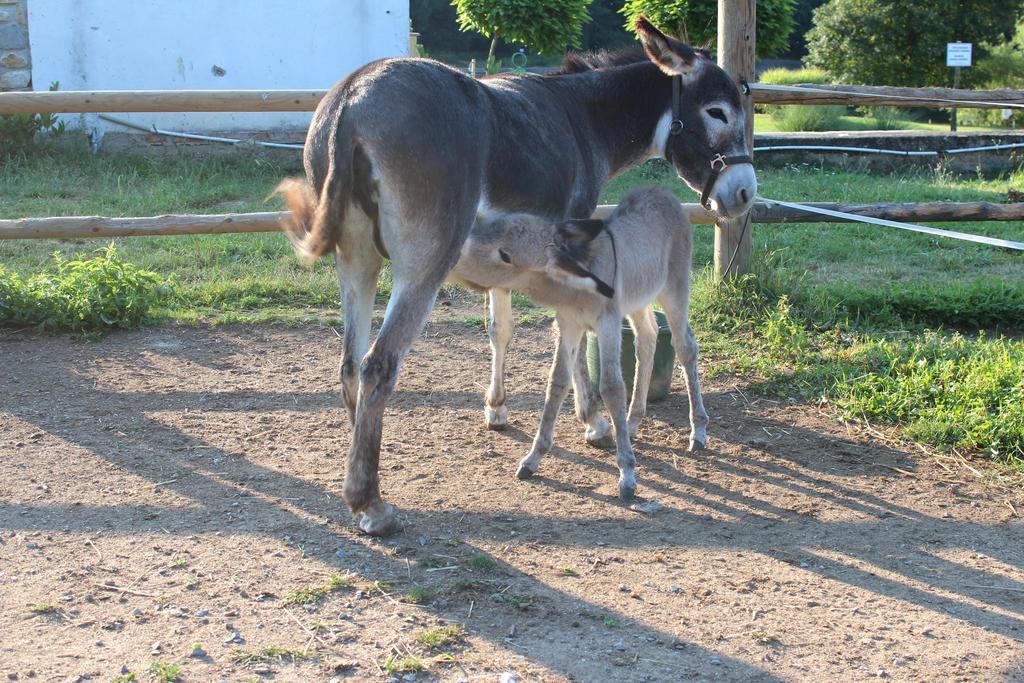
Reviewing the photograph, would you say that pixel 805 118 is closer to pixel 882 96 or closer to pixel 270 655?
pixel 882 96

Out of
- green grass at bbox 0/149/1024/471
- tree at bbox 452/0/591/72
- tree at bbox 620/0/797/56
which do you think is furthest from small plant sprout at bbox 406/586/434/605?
tree at bbox 452/0/591/72

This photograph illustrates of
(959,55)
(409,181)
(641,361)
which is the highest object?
(959,55)

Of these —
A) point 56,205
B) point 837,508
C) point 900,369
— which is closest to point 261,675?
point 837,508

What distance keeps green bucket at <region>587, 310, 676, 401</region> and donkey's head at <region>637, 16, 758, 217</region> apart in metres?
0.84

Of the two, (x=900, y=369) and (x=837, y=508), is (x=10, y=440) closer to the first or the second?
(x=837, y=508)

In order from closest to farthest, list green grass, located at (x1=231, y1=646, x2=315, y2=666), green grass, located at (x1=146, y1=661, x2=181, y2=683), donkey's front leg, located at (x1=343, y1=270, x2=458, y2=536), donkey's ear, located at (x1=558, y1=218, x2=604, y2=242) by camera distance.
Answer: green grass, located at (x1=146, y1=661, x2=181, y2=683) → green grass, located at (x1=231, y1=646, x2=315, y2=666) → donkey's front leg, located at (x1=343, y1=270, x2=458, y2=536) → donkey's ear, located at (x1=558, y1=218, x2=604, y2=242)

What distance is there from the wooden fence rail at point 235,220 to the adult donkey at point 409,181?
1.39 m

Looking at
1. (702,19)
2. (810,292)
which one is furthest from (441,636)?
(702,19)

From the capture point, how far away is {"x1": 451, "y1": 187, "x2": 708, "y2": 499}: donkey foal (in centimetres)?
418

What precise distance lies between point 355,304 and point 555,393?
3.69 feet

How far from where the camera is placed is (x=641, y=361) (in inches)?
202

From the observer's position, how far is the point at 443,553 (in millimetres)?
3881

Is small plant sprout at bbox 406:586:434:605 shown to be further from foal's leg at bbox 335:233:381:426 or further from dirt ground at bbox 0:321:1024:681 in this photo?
foal's leg at bbox 335:233:381:426

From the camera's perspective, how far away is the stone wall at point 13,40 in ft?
39.5
